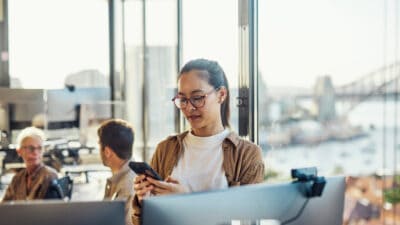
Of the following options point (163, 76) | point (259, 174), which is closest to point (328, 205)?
point (259, 174)

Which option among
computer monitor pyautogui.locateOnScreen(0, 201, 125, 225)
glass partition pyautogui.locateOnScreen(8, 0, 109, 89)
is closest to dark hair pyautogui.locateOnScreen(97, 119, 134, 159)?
computer monitor pyautogui.locateOnScreen(0, 201, 125, 225)

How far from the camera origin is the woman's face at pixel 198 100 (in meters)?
1.87

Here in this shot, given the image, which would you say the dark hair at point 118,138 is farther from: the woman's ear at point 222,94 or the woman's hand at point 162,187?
the woman's hand at point 162,187

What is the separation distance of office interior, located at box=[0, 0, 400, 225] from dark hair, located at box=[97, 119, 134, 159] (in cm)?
7

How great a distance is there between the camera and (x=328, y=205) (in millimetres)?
1290

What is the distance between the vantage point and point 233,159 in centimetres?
179

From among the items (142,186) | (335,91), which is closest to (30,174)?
(335,91)

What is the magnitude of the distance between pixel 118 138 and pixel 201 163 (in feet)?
4.09

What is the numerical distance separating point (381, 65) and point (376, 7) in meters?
0.30

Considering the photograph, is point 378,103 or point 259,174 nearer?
point 259,174

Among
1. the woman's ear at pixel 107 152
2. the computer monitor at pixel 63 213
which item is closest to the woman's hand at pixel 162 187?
the computer monitor at pixel 63 213

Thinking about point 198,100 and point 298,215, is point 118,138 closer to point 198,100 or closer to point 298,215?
point 198,100

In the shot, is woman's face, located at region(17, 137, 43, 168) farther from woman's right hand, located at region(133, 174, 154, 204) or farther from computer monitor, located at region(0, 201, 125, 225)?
computer monitor, located at region(0, 201, 125, 225)

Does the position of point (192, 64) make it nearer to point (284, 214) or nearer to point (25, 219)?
point (284, 214)
